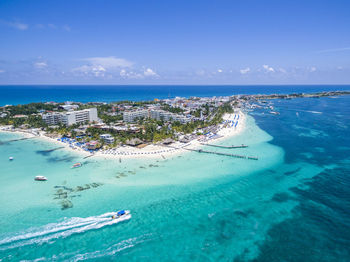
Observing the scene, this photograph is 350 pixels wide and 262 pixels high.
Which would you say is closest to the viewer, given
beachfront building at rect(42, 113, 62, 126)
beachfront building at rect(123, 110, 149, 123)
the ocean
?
the ocean

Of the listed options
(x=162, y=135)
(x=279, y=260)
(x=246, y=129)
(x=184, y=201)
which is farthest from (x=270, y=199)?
(x=246, y=129)

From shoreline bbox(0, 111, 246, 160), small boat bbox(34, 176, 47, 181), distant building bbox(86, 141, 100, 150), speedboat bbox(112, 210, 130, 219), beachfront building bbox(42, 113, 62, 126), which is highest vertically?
beachfront building bbox(42, 113, 62, 126)

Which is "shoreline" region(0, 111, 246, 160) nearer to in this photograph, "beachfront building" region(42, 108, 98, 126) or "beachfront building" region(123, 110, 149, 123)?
"beachfront building" region(42, 108, 98, 126)

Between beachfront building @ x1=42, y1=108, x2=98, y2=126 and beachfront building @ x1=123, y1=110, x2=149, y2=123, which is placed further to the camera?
beachfront building @ x1=123, y1=110, x2=149, y2=123

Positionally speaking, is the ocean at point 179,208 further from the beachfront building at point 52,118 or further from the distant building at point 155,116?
the beachfront building at point 52,118

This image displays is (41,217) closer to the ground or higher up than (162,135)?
closer to the ground

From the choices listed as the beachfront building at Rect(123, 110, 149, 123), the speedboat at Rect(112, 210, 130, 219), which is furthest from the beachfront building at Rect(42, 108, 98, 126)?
the speedboat at Rect(112, 210, 130, 219)

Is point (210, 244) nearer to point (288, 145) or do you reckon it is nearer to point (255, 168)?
point (255, 168)
